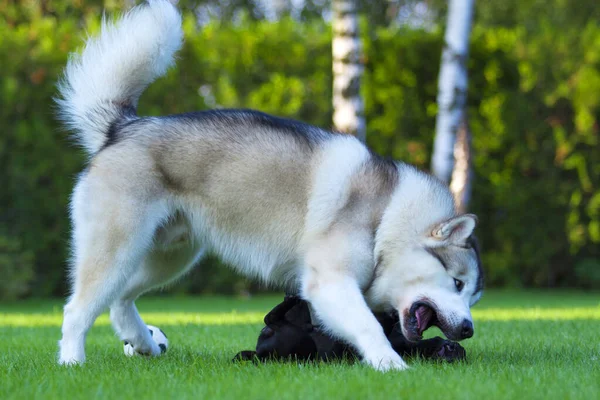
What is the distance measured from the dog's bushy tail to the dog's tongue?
198 cm

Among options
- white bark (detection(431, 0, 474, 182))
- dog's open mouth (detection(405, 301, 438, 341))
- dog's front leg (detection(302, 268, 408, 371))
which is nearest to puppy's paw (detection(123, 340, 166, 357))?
dog's front leg (detection(302, 268, 408, 371))

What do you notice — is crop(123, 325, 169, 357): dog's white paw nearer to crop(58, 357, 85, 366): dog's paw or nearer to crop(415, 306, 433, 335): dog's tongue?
crop(58, 357, 85, 366): dog's paw

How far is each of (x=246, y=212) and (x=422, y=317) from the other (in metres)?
1.10

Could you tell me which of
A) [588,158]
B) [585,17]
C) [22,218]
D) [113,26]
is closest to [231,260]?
[113,26]

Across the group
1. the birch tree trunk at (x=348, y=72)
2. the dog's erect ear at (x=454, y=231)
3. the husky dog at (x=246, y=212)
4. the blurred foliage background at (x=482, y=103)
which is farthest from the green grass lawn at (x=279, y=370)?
the blurred foliage background at (x=482, y=103)

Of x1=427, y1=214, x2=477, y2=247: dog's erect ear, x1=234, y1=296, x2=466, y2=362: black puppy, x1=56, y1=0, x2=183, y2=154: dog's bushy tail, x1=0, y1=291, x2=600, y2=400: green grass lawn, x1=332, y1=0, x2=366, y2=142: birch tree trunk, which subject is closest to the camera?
x1=0, y1=291, x2=600, y2=400: green grass lawn

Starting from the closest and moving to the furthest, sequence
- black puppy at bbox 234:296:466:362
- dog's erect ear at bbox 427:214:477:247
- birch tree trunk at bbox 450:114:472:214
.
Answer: dog's erect ear at bbox 427:214:477:247, black puppy at bbox 234:296:466:362, birch tree trunk at bbox 450:114:472:214

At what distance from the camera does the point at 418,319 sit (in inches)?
173

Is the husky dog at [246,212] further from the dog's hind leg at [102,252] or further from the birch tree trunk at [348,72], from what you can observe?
the birch tree trunk at [348,72]

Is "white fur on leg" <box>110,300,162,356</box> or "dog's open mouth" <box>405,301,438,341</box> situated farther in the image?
"white fur on leg" <box>110,300,162,356</box>

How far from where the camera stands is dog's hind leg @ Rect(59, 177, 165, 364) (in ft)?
14.3

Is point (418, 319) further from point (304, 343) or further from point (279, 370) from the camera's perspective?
point (279, 370)

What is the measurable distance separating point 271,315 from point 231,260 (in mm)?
429

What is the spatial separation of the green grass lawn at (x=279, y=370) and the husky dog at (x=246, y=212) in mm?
309
